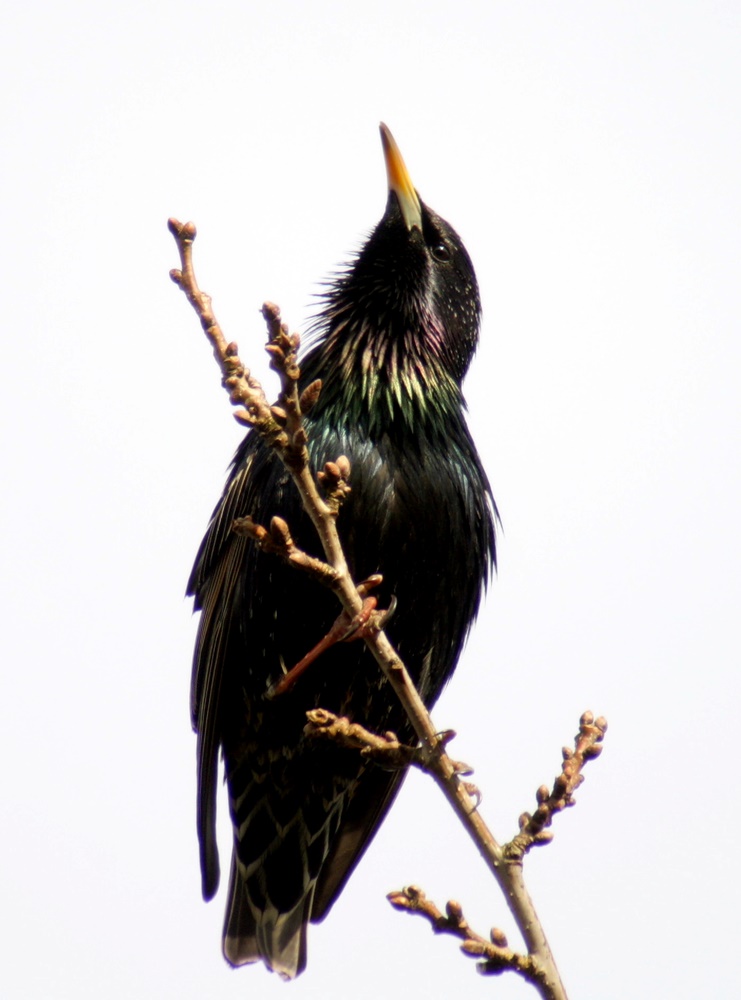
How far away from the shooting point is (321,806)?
4.43 metres

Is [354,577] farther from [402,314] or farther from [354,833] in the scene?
[354,833]

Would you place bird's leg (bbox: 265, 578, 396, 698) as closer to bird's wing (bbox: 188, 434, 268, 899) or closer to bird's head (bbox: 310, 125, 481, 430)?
bird's wing (bbox: 188, 434, 268, 899)

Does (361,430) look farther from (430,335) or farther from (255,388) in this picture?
(255,388)

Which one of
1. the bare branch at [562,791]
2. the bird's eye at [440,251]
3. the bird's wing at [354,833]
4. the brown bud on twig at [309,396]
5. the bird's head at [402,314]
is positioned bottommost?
the bare branch at [562,791]

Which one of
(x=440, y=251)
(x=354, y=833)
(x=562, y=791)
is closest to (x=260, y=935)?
(x=354, y=833)

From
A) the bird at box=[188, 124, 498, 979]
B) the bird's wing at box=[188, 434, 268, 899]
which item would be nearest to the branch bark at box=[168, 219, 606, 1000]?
the bird at box=[188, 124, 498, 979]

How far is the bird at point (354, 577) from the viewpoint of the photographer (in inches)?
157

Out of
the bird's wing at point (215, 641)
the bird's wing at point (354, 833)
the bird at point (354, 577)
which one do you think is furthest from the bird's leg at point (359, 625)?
the bird's wing at point (354, 833)

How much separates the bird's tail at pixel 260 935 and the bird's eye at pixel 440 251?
7.49 ft

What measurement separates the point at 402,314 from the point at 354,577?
1052 millimetres

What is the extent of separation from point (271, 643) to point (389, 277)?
139 centimetres

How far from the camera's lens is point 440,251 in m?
4.73

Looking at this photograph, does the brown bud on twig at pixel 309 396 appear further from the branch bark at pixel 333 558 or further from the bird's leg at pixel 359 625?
the bird's leg at pixel 359 625

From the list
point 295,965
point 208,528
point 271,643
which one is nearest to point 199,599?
point 208,528
